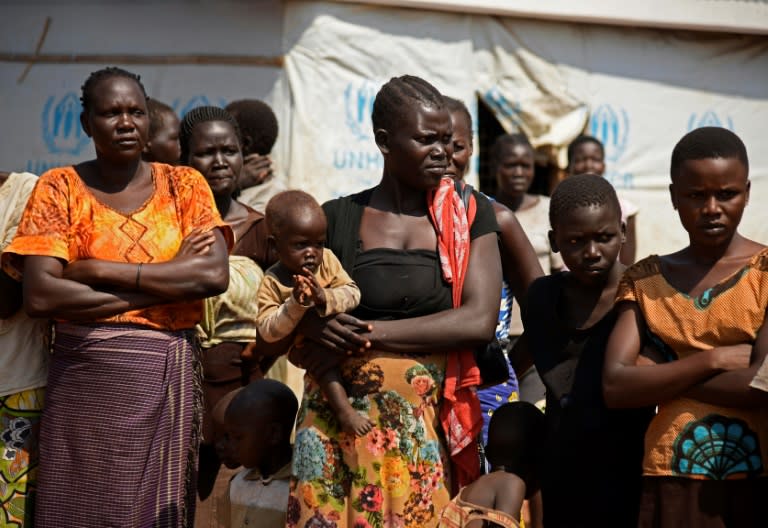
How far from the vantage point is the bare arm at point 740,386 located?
3.16 meters

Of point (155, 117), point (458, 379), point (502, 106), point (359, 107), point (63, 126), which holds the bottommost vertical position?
point (458, 379)

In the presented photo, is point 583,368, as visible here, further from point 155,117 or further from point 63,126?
point 63,126

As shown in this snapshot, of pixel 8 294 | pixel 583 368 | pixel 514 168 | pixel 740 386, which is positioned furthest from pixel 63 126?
pixel 740 386

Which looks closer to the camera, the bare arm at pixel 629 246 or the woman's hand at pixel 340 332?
the woman's hand at pixel 340 332

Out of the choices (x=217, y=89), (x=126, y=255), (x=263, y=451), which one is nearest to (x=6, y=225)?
(x=126, y=255)

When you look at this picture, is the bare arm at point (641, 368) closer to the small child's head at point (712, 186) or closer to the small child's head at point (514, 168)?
the small child's head at point (712, 186)

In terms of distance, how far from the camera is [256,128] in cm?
635

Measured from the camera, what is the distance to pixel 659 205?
9.30 meters

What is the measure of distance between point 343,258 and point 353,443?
2.07ft

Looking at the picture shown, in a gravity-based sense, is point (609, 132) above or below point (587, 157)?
above

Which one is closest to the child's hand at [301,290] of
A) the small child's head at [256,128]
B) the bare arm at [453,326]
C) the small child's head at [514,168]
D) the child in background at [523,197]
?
the bare arm at [453,326]

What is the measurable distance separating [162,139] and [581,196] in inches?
101

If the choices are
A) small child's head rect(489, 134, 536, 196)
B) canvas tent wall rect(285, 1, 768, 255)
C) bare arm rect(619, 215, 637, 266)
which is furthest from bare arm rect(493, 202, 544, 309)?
canvas tent wall rect(285, 1, 768, 255)

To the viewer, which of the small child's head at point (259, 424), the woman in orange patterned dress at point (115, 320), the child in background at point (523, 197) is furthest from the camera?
the child in background at point (523, 197)
